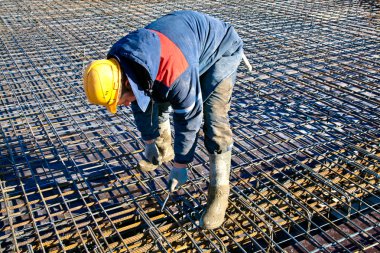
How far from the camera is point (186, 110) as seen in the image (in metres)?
2.18

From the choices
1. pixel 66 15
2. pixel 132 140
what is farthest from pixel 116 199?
pixel 66 15

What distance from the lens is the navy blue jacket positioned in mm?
1959

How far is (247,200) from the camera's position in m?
2.85

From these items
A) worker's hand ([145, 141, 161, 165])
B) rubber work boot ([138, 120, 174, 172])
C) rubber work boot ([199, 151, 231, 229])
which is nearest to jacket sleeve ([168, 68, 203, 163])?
rubber work boot ([199, 151, 231, 229])

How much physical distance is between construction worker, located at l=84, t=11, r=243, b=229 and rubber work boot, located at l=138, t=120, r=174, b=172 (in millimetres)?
76

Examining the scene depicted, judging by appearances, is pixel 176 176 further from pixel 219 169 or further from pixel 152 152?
pixel 152 152

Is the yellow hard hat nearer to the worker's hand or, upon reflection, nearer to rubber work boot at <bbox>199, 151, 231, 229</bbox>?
rubber work boot at <bbox>199, 151, 231, 229</bbox>

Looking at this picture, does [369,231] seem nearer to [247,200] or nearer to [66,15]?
[247,200]

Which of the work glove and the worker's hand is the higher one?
the work glove

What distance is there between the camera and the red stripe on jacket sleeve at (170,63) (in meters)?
2.00

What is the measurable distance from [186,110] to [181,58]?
0.91ft

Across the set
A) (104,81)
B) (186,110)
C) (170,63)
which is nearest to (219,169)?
(186,110)

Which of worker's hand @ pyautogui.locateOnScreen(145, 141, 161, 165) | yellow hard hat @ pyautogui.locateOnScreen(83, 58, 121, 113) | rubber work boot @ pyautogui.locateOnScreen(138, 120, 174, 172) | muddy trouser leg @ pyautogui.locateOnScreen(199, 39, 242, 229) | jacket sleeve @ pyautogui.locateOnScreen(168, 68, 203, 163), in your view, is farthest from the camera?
rubber work boot @ pyautogui.locateOnScreen(138, 120, 174, 172)

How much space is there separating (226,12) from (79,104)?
13.6 ft
